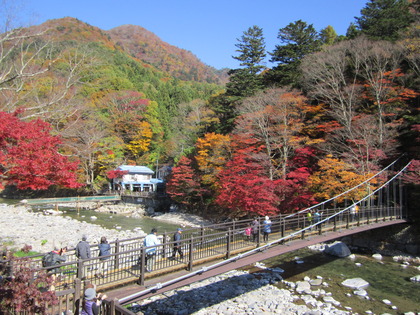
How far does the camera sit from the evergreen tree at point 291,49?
3334 centimetres

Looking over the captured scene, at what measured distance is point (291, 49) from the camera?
34875mm

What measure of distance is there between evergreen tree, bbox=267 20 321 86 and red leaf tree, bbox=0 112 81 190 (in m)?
26.2

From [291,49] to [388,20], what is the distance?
32.4 feet

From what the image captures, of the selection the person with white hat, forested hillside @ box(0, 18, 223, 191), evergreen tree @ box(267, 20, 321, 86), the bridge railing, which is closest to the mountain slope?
forested hillside @ box(0, 18, 223, 191)

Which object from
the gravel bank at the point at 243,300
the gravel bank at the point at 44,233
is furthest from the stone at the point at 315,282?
the gravel bank at the point at 44,233

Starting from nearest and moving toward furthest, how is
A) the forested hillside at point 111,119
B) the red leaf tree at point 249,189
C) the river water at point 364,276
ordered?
1. the river water at point 364,276
2. the red leaf tree at point 249,189
3. the forested hillside at point 111,119

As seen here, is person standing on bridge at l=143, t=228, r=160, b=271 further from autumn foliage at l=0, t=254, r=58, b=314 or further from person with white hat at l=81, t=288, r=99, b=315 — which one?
autumn foliage at l=0, t=254, r=58, b=314

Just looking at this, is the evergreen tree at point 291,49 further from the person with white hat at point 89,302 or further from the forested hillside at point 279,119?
the person with white hat at point 89,302

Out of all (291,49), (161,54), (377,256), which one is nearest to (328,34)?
(291,49)

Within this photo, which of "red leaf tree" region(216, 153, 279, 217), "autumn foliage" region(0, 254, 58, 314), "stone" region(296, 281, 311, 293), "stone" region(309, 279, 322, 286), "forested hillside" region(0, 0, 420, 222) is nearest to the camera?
"autumn foliage" region(0, 254, 58, 314)

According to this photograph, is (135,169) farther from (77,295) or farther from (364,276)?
(77,295)

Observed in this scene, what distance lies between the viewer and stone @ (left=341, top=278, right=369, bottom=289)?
42.9ft

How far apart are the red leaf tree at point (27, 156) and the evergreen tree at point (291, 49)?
85.9ft

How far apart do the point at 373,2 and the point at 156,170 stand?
39.0 meters
